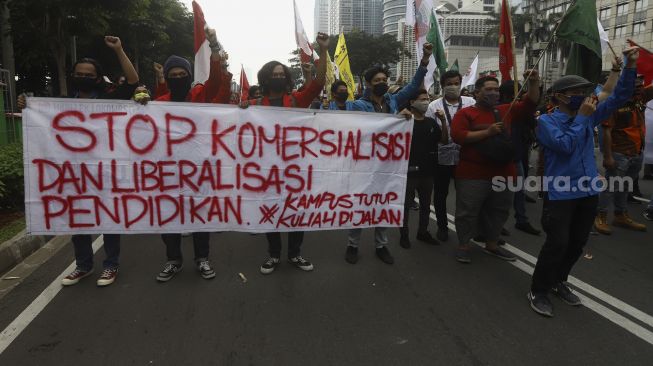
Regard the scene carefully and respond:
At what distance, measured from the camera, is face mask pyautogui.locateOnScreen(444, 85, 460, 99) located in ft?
17.1

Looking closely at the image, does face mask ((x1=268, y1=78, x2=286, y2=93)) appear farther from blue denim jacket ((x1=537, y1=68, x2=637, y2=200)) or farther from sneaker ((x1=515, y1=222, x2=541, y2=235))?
sneaker ((x1=515, y1=222, x2=541, y2=235))

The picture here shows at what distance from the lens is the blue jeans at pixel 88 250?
397cm

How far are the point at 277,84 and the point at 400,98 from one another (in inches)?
47.2

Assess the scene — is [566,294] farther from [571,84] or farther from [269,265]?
[269,265]

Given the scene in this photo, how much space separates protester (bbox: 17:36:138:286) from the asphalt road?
0.12 meters

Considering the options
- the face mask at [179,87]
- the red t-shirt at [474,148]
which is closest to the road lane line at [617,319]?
the red t-shirt at [474,148]

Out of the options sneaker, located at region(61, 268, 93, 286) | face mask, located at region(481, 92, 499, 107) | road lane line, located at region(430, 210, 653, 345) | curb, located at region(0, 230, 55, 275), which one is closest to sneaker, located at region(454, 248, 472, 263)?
road lane line, located at region(430, 210, 653, 345)

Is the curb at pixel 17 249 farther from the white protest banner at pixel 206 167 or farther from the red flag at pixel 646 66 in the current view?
the red flag at pixel 646 66

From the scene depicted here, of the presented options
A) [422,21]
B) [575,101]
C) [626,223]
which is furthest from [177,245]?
[626,223]

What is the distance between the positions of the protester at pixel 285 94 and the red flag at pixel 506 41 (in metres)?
1.75

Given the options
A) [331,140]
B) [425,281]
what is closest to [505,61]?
[331,140]

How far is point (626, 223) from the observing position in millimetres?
5871

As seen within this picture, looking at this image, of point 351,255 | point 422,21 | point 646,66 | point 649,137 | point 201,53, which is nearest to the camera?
point 351,255

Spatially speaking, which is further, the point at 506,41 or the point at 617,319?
the point at 506,41
